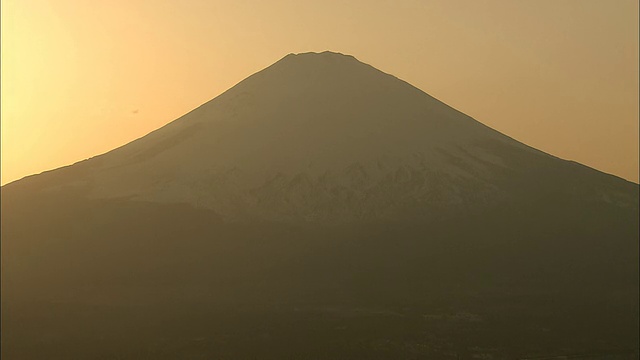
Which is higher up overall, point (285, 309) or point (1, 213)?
point (1, 213)

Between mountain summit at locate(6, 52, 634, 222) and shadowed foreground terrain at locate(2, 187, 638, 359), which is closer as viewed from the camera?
shadowed foreground terrain at locate(2, 187, 638, 359)

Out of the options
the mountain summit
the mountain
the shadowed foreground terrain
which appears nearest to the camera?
the shadowed foreground terrain

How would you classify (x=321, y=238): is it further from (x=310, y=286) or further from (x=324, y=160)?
(x=324, y=160)

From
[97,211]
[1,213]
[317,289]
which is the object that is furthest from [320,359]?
[1,213]

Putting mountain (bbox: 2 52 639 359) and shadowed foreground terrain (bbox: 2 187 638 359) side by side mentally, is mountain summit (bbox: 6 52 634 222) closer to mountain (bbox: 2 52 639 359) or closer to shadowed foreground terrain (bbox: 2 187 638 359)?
mountain (bbox: 2 52 639 359)

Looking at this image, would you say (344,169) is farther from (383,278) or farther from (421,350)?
(421,350)

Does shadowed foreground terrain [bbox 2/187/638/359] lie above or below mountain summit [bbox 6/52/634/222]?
below

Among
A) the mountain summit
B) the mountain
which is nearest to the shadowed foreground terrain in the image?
the mountain
